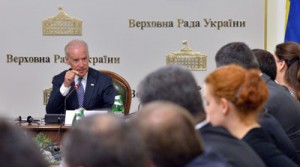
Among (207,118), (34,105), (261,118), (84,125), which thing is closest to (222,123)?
(207,118)

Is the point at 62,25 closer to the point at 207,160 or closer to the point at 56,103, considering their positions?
the point at 56,103

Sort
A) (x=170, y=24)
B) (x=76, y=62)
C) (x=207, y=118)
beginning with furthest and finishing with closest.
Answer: (x=170, y=24) < (x=76, y=62) < (x=207, y=118)

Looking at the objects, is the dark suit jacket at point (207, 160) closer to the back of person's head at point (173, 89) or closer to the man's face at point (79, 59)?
the back of person's head at point (173, 89)

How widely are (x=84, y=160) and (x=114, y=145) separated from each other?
85 mm

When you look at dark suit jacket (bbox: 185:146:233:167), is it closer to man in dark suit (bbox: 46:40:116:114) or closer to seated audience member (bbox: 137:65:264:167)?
seated audience member (bbox: 137:65:264:167)

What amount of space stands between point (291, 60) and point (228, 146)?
8.38 ft

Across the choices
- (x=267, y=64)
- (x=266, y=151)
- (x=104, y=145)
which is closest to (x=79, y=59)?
(x=267, y=64)

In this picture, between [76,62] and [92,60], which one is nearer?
[76,62]

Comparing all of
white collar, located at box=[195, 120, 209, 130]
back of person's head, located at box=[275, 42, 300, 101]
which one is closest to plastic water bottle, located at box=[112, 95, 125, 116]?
back of person's head, located at box=[275, 42, 300, 101]

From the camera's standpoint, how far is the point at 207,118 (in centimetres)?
270

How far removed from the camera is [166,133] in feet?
6.34

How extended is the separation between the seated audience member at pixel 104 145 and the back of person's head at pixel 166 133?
0.37 m

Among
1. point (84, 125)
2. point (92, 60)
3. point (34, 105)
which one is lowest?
point (34, 105)

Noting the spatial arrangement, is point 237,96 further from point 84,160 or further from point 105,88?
point 105,88
